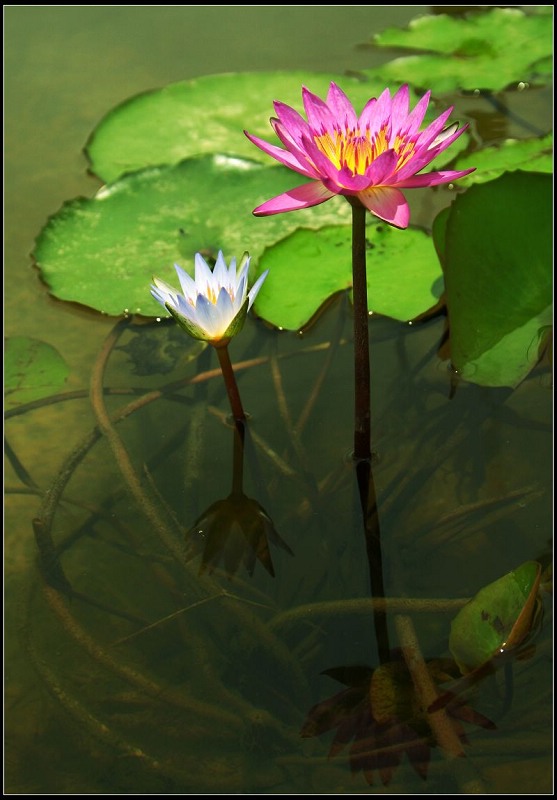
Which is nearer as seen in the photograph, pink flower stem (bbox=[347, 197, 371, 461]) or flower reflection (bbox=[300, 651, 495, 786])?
flower reflection (bbox=[300, 651, 495, 786])

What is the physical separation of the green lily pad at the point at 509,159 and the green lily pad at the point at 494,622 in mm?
1322

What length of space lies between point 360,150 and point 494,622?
0.86 m

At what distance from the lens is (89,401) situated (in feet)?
7.08

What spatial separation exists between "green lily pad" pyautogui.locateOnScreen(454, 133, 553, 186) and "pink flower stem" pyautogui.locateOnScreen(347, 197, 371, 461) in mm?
960

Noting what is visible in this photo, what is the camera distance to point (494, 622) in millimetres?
1537

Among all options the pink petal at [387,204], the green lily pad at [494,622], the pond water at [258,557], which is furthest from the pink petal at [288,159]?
the green lily pad at [494,622]

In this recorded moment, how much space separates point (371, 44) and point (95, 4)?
1.28m

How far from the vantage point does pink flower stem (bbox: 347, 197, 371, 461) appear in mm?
1580

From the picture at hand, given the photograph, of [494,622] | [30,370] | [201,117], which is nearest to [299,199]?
[494,622]

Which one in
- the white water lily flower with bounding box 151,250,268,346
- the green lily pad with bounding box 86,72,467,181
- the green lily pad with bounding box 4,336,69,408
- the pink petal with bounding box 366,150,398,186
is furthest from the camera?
the green lily pad with bounding box 86,72,467,181

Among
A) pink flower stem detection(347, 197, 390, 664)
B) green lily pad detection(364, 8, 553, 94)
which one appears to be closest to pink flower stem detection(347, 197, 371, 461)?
pink flower stem detection(347, 197, 390, 664)

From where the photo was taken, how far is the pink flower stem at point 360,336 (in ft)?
5.18

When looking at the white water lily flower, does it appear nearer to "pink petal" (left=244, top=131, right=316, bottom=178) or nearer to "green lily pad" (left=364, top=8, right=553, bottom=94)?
"pink petal" (left=244, top=131, right=316, bottom=178)

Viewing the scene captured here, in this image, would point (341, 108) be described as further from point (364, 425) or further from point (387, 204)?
point (364, 425)
